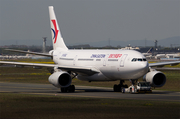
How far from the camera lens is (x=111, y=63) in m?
39.1

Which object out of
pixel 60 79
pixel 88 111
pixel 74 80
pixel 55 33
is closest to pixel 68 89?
pixel 60 79

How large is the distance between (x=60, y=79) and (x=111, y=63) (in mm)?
6155

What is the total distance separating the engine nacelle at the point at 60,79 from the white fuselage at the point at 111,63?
3794mm

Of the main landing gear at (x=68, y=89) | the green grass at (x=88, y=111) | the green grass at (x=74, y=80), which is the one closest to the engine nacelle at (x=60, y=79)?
the main landing gear at (x=68, y=89)

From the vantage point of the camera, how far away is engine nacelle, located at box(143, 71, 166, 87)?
38.2 metres

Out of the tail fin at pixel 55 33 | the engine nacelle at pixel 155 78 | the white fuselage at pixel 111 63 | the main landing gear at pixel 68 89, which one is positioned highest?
the tail fin at pixel 55 33

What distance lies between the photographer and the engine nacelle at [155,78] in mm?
38156

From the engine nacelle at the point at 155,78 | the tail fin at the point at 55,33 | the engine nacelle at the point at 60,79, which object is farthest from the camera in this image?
the tail fin at the point at 55,33

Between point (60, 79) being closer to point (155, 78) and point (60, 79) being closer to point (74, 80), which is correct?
point (155, 78)

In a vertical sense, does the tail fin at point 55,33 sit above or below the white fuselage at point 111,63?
above

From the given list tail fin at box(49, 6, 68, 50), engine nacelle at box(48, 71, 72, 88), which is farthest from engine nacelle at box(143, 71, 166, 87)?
tail fin at box(49, 6, 68, 50)

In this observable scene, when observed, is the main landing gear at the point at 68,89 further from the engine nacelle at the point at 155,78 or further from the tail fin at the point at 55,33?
the tail fin at the point at 55,33

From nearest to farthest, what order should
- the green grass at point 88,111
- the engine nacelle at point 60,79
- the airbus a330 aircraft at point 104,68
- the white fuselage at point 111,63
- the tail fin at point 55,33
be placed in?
the green grass at point 88,111 < the white fuselage at point 111,63 < the airbus a330 aircraft at point 104,68 < the engine nacelle at point 60,79 < the tail fin at point 55,33

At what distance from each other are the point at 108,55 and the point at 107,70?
6.73ft
